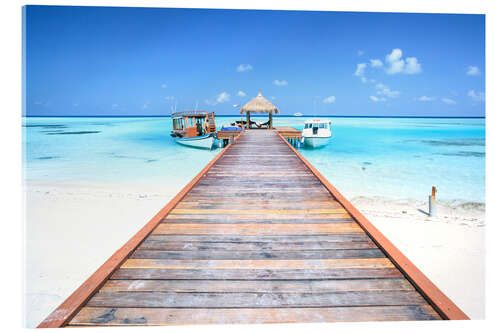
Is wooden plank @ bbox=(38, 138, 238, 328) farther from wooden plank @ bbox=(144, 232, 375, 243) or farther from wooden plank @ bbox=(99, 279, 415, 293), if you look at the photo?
wooden plank @ bbox=(144, 232, 375, 243)

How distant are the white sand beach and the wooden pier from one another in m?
2.48

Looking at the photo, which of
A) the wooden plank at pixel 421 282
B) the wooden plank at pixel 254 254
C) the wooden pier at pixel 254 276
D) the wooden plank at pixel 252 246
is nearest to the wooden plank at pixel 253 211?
the wooden pier at pixel 254 276

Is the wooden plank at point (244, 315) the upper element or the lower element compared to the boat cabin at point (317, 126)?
lower

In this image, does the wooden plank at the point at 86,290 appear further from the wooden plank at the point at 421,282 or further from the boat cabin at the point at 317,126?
the boat cabin at the point at 317,126

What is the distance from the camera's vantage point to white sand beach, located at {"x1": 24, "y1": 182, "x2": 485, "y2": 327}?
4166 millimetres

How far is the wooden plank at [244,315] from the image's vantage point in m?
1.64

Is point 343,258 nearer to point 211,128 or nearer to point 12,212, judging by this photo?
point 12,212

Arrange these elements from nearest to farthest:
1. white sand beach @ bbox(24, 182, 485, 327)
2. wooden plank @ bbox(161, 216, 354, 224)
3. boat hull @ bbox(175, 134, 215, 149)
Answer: wooden plank @ bbox(161, 216, 354, 224) < white sand beach @ bbox(24, 182, 485, 327) < boat hull @ bbox(175, 134, 215, 149)

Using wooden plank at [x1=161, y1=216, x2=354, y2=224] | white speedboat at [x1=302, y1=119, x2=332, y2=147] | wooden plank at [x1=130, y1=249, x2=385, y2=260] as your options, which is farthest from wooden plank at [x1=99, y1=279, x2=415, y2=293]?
white speedboat at [x1=302, y1=119, x2=332, y2=147]

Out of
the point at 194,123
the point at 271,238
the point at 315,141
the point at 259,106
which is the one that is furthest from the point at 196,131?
the point at 271,238

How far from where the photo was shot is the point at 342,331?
171 centimetres

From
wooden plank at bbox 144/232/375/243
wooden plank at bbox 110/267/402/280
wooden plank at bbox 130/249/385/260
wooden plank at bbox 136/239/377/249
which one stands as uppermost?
wooden plank at bbox 144/232/375/243

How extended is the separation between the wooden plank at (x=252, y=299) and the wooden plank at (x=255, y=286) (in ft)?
0.13

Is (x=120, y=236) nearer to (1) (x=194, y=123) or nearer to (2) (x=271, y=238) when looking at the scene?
(2) (x=271, y=238)
